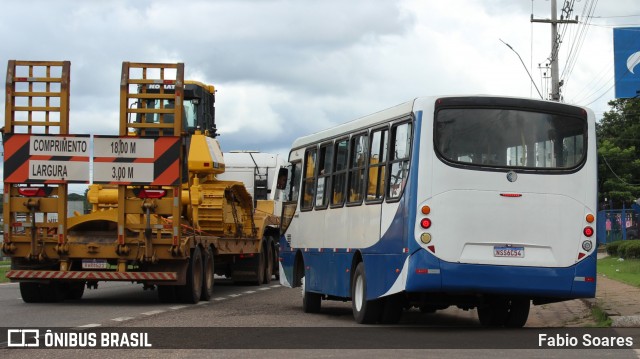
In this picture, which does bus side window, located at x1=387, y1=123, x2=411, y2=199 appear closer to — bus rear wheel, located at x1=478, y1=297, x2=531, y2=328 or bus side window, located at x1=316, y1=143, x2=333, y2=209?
bus rear wheel, located at x1=478, y1=297, x2=531, y2=328

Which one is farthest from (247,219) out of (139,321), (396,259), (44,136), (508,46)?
(508,46)

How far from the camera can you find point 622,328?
1532cm

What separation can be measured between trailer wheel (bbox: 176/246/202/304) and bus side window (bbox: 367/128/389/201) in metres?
5.33

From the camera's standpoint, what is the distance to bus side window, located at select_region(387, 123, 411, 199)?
15.2m

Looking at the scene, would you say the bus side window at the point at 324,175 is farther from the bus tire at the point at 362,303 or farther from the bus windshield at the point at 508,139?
the bus windshield at the point at 508,139

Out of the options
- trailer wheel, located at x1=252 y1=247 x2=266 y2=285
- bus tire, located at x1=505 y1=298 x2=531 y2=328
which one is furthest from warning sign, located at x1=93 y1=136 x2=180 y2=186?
trailer wheel, located at x1=252 y1=247 x2=266 y2=285

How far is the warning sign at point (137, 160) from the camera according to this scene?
20141 mm

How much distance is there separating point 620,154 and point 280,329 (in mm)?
57782

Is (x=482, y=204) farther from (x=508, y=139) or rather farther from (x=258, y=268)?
(x=258, y=268)

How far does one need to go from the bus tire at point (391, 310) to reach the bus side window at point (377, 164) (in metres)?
1.41

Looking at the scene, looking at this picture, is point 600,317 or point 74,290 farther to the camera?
point 74,290

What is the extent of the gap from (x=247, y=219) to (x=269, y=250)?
2.40m

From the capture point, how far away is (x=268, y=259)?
30109 millimetres

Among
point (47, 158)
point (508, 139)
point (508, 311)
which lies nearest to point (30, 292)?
point (47, 158)
